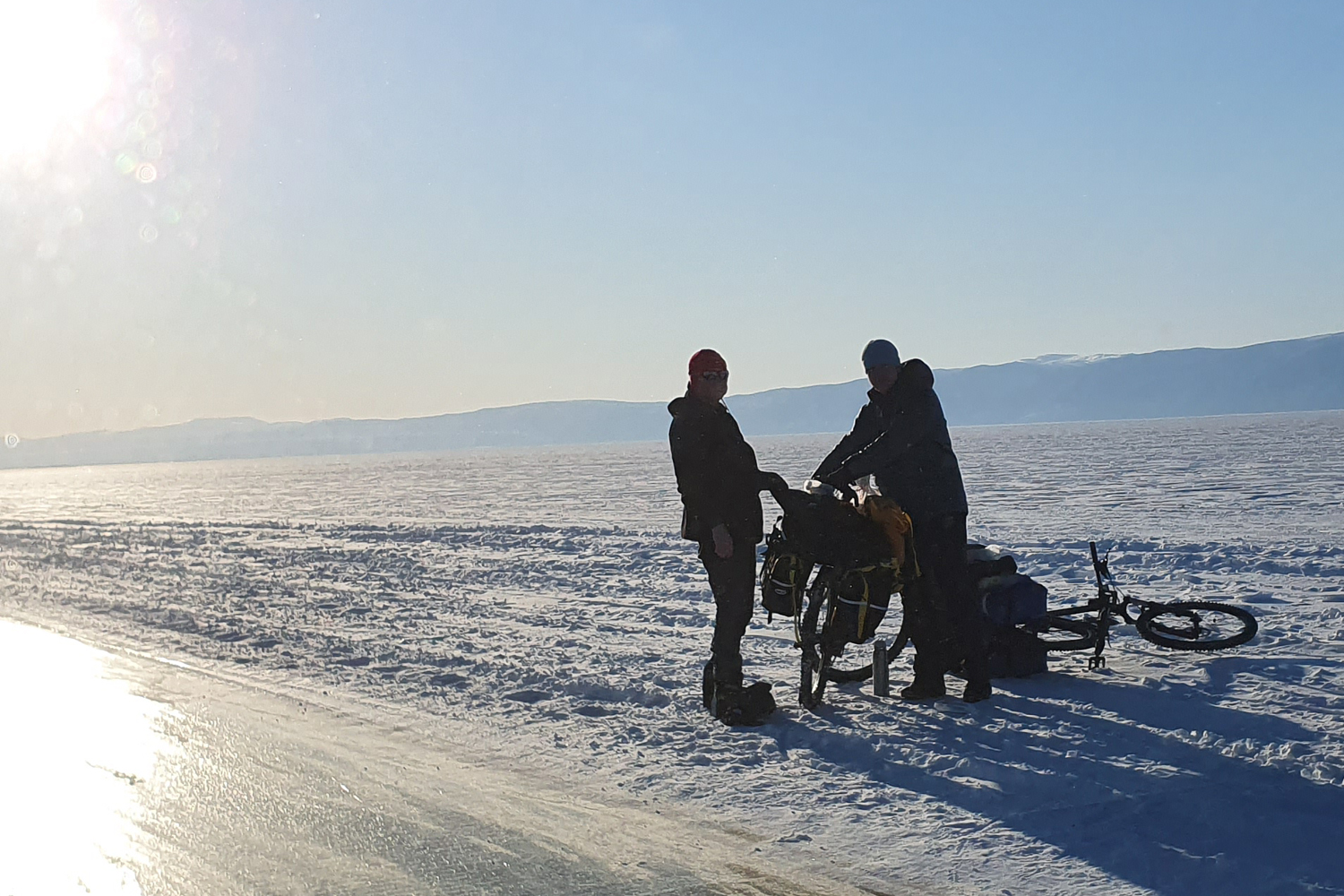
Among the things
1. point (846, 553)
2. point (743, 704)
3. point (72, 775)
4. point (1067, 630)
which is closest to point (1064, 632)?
point (1067, 630)

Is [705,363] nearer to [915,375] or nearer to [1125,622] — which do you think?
[915,375]

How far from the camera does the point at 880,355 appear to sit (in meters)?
5.43

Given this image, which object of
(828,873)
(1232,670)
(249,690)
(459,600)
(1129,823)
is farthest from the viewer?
(459,600)

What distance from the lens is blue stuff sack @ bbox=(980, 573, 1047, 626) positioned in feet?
18.4

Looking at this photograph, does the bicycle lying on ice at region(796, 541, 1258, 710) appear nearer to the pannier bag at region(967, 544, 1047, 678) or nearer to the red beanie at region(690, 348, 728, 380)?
the pannier bag at region(967, 544, 1047, 678)

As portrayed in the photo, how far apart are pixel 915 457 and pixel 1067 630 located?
148 cm

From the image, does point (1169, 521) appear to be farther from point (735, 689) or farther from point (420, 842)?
point (420, 842)

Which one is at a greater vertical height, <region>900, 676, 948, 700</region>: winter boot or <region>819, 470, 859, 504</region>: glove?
<region>819, 470, 859, 504</region>: glove

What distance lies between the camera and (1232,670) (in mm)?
5602

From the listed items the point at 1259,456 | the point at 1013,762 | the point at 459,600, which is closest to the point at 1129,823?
the point at 1013,762

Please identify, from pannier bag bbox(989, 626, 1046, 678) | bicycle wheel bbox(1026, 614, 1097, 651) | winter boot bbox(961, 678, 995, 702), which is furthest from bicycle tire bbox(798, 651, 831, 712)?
bicycle wheel bbox(1026, 614, 1097, 651)

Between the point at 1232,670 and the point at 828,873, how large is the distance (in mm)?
3286

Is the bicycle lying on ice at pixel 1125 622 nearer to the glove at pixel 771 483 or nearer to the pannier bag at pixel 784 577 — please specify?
the pannier bag at pixel 784 577

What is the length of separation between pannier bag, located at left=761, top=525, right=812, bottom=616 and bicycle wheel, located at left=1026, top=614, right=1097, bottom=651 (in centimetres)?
136
